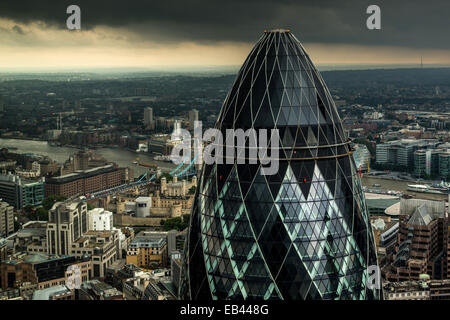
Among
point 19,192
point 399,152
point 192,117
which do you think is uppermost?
point 192,117

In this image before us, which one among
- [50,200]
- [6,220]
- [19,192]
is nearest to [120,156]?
[50,200]

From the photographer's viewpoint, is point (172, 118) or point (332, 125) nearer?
point (332, 125)

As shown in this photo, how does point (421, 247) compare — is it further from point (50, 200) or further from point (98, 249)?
point (50, 200)

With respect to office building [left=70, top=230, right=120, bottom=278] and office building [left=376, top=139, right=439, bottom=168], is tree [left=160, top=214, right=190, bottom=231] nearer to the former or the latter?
office building [left=70, top=230, right=120, bottom=278]

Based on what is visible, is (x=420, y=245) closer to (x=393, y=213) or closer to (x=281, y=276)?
(x=393, y=213)

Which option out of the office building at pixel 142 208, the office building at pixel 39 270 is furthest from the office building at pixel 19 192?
the office building at pixel 39 270

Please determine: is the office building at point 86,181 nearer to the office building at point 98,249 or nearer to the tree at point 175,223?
the tree at point 175,223
